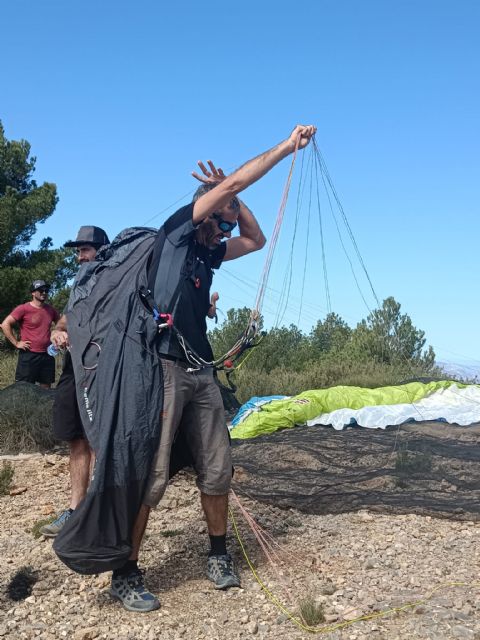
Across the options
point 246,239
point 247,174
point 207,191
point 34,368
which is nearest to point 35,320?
point 34,368

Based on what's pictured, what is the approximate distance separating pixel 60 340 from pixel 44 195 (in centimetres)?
1345

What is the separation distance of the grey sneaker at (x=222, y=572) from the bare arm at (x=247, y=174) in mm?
1616

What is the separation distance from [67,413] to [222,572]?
4.02ft

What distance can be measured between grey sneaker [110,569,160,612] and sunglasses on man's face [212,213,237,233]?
1628 millimetres

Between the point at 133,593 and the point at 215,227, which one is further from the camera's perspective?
the point at 215,227

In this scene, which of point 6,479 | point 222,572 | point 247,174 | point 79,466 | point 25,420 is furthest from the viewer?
point 25,420

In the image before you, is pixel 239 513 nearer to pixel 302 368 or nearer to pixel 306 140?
pixel 306 140

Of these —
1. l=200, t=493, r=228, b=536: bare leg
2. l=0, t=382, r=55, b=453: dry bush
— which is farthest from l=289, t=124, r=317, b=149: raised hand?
l=0, t=382, r=55, b=453: dry bush

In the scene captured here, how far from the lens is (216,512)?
344 cm

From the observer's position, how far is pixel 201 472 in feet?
11.1

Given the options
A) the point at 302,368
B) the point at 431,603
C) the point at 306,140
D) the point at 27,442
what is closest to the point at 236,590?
the point at 431,603

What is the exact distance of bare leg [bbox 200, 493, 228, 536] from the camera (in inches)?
135

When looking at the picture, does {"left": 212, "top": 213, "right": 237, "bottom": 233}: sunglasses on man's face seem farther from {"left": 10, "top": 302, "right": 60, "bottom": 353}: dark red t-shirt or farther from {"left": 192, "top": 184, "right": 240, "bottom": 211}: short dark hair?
{"left": 10, "top": 302, "right": 60, "bottom": 353}: dark red t-shirt

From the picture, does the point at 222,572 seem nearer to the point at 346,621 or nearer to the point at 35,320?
the point at 346,621
